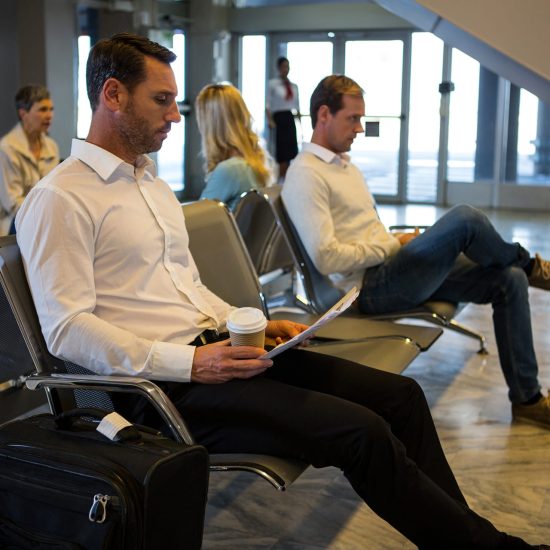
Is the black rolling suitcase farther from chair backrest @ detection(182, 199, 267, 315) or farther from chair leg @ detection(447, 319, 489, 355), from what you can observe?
chair leg @ detection(447, 319, 489, 355)

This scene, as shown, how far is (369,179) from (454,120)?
1464 millimetres

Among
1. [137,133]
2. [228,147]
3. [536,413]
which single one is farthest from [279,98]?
[137,133]

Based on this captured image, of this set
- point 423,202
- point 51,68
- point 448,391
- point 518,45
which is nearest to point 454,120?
point 423,202

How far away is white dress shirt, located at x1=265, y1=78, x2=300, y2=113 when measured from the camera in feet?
36.6

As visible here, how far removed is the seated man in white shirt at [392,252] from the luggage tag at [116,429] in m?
1.59

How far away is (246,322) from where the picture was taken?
6.80ft

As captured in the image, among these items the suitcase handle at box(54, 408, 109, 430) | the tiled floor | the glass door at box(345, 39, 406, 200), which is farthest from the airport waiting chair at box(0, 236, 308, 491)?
the glass door at box(345, 39, 406, 200)

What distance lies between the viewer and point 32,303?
2.11 m

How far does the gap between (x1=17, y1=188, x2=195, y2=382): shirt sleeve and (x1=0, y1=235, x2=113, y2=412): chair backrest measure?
48mm

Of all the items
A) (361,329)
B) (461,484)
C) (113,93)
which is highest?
(113,93)

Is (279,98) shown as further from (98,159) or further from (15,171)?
(98,159)

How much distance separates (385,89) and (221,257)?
379 inches

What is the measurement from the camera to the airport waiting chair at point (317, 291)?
3.42 metres

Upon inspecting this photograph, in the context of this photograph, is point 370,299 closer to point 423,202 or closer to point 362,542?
point 362,542
